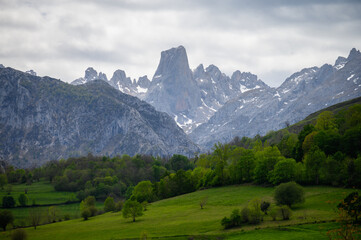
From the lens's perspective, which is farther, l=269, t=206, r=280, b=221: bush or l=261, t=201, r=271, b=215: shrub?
l=261, t=201, r=271, b=215: shrub

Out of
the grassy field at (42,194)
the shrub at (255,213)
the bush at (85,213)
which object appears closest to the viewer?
the shrub at (255,213)

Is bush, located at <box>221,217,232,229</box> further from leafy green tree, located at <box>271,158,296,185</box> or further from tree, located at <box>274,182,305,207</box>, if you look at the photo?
leafy green tree, located at <box>271,158,296,185</box>

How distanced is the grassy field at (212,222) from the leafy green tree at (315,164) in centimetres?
468

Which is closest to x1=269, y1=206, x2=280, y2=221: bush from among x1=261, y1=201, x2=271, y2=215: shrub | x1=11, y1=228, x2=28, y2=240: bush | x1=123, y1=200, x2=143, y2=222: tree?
x1=261, y1=201, x2=271, y2=215: shrub

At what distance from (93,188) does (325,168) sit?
10591 centimetres

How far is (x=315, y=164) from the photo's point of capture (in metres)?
85.9

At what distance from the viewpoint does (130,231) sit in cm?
7100

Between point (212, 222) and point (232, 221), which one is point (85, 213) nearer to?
point (212, 222)

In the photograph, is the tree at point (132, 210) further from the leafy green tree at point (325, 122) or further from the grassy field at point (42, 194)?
the leafy green tree at point (325, 122)

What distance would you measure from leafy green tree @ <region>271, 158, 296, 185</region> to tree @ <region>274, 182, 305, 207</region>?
734 inches

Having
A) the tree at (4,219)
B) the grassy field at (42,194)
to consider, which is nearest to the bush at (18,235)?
the tree at (4,219)

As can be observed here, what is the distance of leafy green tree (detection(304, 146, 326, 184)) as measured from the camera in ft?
281

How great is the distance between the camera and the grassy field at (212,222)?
5775cm

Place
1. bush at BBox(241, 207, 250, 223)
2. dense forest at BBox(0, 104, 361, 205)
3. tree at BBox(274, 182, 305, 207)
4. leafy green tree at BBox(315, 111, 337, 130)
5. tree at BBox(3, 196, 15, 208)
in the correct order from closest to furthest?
bush at BBox(241, 207, 250, 223), tree at BBox(274, 182, 305, 207), dense forest at BBox(0, 104, 361, 205), leafy green tree at BBox(315, 111, 337, 130), tree at BBox(3, 196, 15, 208)
